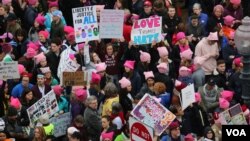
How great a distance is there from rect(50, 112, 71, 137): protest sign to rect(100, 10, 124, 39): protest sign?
3.03 meters

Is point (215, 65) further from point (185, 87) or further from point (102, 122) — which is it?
point (102, 122)

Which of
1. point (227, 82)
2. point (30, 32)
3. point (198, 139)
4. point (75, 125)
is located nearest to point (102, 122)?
point (75, 125)

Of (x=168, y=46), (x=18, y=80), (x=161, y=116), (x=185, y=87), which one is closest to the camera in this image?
(x=161, y=116)

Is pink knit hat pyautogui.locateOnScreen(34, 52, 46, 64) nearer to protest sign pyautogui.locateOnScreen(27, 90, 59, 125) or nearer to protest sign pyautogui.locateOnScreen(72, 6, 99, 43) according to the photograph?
protest sign pyautogui.locateOnScreen(72, 6, 99, 43)

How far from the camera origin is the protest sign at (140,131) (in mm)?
15258

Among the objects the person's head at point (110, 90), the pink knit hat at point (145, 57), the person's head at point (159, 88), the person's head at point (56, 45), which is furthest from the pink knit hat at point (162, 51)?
the person's head at point (56, 45)

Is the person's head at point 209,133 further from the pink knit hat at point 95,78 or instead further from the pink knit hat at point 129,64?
the pink knit hat at point 129,64

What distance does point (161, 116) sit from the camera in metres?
17.7

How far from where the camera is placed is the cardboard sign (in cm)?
1986

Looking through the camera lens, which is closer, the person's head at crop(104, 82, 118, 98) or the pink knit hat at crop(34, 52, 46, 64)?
the person's head at crop(104, 82, 118, 98)

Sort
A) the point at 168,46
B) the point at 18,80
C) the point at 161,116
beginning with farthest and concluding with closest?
the point at 168,46 < the point at 18,80 < the point at 161,116

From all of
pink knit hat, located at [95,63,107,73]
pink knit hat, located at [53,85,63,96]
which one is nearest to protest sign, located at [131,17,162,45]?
pink knit hat, located at [95,63,107,73]

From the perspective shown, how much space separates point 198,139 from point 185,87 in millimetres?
1080

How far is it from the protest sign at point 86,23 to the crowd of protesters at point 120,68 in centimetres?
17
